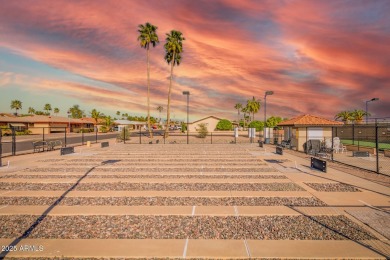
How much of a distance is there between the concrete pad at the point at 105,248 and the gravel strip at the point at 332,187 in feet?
25.8

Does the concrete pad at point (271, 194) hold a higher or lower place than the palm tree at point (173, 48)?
lower

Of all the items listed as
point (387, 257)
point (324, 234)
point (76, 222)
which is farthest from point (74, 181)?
point (387, 257)

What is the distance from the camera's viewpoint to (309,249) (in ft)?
18.4

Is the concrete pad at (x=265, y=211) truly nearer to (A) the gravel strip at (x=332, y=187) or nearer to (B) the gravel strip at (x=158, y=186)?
(B) the gravel strip at (x=158, y=186)

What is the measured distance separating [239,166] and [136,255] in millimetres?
12154

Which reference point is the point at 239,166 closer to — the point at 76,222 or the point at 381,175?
the point at 381,175

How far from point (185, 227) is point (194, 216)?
34.4 inches

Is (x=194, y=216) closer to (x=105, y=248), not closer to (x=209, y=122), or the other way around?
(x=105, y=248)

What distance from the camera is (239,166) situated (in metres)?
16.7

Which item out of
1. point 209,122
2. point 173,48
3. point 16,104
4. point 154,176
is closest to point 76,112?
point 16,104

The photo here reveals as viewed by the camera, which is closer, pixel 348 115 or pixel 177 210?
pixel 177 210

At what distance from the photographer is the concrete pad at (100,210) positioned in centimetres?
793

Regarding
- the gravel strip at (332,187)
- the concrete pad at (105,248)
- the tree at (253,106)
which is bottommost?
the concrete pad at (105,248)

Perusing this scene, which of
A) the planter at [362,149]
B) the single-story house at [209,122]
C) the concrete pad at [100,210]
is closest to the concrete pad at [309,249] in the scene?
the concrete pad at [100,210]
